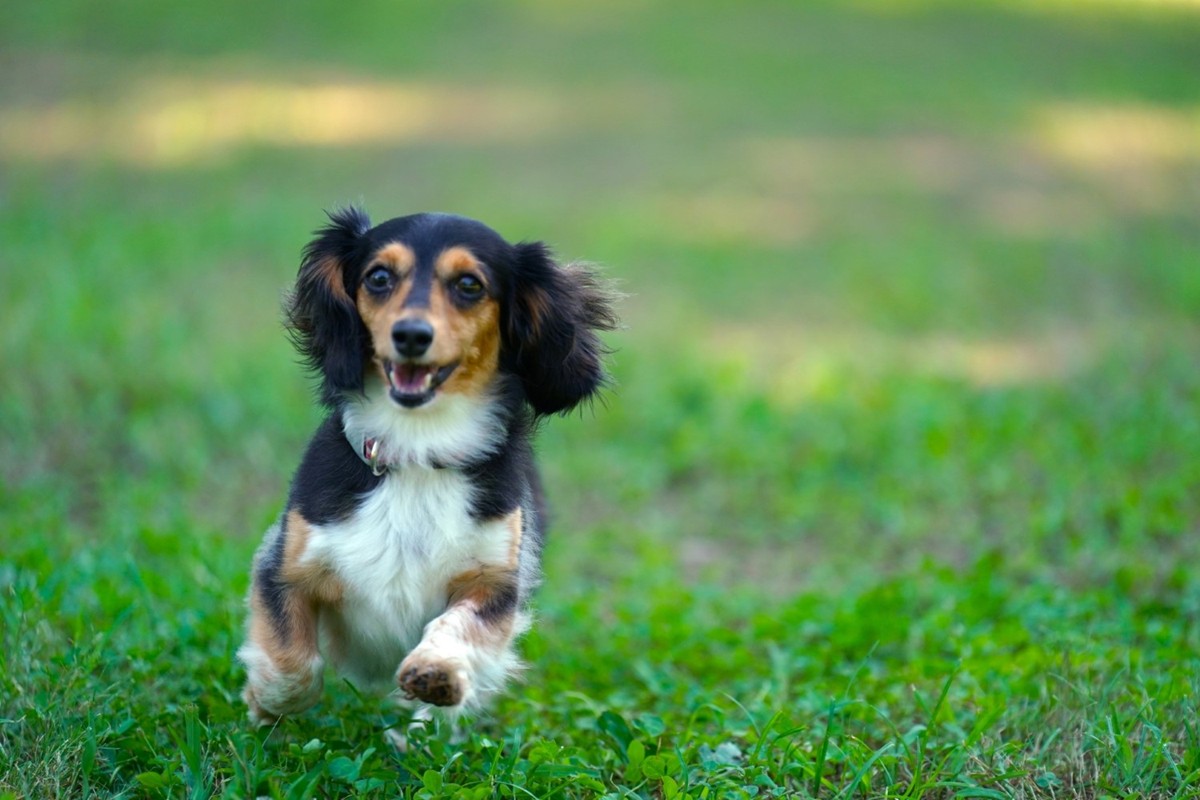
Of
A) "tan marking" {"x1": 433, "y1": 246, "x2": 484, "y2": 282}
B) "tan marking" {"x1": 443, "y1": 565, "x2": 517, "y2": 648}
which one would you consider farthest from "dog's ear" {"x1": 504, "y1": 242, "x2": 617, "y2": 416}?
"tan marking" {"x1": 443, "y1": 565, "x2": 517, "y2": 648}

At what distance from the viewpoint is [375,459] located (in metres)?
3.69

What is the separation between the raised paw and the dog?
0.18 meters

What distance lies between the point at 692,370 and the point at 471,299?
5225 mm

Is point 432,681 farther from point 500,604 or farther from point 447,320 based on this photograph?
point 447,320

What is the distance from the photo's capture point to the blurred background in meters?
6.70

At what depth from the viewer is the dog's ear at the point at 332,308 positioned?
12.4ft

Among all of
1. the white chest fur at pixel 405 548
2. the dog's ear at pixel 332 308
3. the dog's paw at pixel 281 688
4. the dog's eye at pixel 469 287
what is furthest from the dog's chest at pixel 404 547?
the dog's eye at pixel 469 287

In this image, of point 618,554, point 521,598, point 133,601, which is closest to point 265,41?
point 618,554

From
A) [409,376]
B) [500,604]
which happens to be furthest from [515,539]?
[409,376]

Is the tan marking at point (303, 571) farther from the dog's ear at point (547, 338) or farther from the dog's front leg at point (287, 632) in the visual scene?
the dog's ear at point (547, 338)

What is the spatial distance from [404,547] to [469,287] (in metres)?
0.80

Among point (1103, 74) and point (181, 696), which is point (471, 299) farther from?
point (1103, 74)

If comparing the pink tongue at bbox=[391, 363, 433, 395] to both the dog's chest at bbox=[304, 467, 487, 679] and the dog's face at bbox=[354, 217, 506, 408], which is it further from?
the dog's chest at bbox=[304, 467, 487, 679]

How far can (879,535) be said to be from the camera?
6.71m
